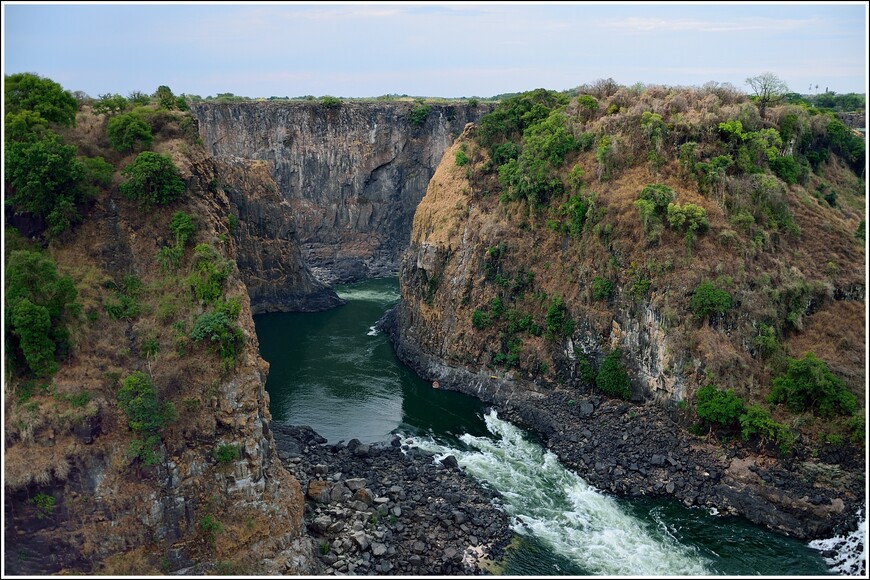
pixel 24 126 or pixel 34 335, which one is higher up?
pixel 24 126

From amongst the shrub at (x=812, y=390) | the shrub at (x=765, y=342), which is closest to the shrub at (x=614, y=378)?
the shrub at (x=765, y=342)

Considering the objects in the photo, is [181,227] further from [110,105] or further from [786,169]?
[786,169]

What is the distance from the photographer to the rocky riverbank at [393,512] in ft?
97.0

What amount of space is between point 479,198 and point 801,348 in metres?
23.4

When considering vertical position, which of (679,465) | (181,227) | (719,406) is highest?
(181,227)

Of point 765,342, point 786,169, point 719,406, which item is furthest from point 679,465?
point 786,169

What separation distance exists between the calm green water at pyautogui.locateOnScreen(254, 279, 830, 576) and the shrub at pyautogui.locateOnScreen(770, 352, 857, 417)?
708 centimetres

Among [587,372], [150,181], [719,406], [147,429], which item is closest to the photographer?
[147,429]

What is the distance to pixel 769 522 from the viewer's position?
3272 cm

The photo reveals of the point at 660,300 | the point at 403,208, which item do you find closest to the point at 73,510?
the point at 660,300

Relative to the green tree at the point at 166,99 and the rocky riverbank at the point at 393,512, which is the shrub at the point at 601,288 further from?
the green tree at the point at 166,99

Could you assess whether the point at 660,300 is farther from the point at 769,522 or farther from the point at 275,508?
the point at 275,508

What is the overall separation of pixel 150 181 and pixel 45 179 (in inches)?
166

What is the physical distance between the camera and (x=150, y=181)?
3259 centimetres
